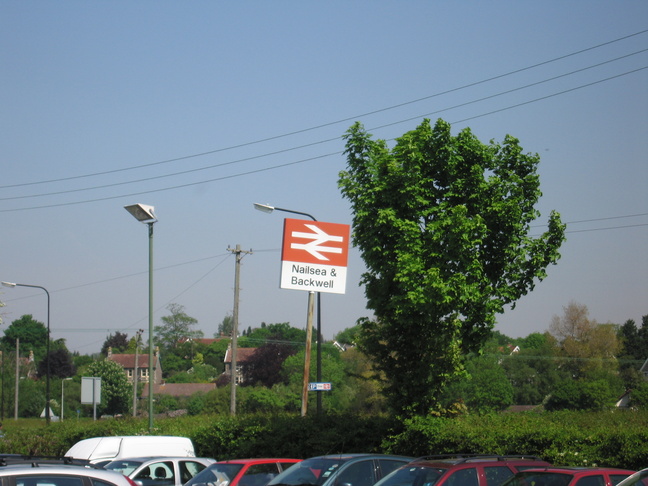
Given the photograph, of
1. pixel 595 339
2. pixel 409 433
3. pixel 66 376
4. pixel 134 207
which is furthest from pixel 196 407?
pixel 409 433

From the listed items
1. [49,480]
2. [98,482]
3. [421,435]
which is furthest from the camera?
[421,435]

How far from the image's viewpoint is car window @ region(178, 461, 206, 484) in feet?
56.9

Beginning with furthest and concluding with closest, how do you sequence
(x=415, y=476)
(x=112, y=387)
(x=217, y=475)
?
(x=112, y=387) → (x=217, y=475) → (x=415, y=476)

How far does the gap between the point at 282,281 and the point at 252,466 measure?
744cm

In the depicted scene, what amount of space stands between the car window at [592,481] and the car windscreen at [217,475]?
271 inches

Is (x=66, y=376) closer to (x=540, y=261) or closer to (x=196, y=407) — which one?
(x=196, y=407)

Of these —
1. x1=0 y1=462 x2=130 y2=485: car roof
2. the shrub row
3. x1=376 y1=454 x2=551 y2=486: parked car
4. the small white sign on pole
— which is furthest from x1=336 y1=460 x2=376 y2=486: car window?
the small white sign on pole

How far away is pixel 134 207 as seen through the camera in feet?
81.2

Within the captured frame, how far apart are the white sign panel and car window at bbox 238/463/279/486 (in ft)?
23.4

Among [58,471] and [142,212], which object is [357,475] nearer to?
[58,471]

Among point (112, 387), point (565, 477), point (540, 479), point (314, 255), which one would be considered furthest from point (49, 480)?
point (112, 387)

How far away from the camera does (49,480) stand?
27.2ft

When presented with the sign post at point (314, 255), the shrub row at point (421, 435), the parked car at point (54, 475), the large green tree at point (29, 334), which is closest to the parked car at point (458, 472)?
the shrub row at point (421, 435)

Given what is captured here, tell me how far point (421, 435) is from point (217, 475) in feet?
17.7
